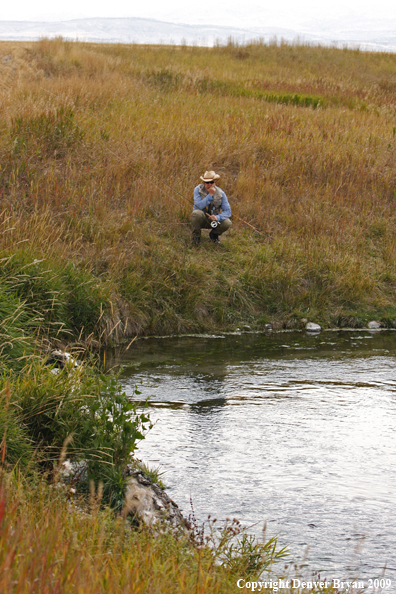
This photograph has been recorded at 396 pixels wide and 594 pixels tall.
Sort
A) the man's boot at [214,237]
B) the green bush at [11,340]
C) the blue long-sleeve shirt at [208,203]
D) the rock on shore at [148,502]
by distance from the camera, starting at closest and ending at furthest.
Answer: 1. the rock on shore at [148,502]
2. the green bush at [11,340]
3. the blue long-sleeve shirt at [208,203]
4. the man's boot at [214,237]

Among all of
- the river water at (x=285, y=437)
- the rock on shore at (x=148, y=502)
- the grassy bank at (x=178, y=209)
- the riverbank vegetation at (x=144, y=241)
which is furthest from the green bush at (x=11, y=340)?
the rock on shore at (x=148, y=502)

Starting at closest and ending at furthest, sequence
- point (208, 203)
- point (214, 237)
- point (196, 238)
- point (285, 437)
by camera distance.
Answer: point (285, 437) < point (208, 203) < point (196, 238) < point (214, 237)

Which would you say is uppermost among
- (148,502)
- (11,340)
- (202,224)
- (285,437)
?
(202,224)

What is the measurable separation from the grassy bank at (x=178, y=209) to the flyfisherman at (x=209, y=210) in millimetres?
374

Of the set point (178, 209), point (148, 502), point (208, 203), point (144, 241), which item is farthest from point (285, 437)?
point (178, 209)

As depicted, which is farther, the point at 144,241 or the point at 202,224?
the point at 202,224

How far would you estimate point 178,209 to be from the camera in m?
11.7

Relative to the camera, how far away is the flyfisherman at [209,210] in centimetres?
1110

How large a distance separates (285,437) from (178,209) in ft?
21.9

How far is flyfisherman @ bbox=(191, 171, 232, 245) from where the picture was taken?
11102 millimetres

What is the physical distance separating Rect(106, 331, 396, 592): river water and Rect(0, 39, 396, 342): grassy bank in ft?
3.14

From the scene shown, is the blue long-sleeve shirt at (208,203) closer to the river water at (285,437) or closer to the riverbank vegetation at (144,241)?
the riverbank vegetation at (144,241)

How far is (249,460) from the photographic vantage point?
209 inches

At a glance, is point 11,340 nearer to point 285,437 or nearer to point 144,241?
point 285,437
